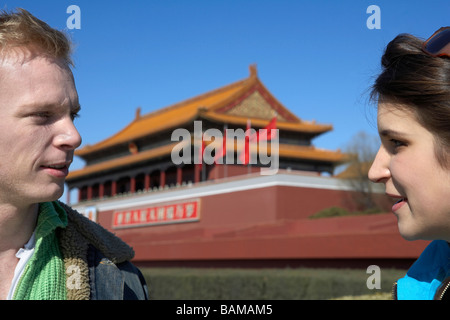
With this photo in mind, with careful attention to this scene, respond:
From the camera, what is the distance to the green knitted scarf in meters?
1.20

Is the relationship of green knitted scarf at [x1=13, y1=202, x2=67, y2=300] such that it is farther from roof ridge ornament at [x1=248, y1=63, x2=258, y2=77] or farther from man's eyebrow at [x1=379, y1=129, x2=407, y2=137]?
roof ridge ornament at [x1=248, y1=63, x2=258, y2=77]

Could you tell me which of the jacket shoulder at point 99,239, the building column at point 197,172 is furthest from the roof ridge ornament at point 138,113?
the jacket shoulder at point 99,239

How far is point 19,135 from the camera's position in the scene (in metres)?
1.12

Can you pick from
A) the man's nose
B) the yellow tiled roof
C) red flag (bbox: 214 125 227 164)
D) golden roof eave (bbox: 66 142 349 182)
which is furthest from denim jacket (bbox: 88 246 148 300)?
the yellow tiled roof

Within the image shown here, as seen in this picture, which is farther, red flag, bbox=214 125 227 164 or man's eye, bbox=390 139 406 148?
red flag, bbox=214 125 227 164

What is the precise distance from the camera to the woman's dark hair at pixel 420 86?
113cm

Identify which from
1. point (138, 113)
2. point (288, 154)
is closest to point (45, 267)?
point (288, 154)

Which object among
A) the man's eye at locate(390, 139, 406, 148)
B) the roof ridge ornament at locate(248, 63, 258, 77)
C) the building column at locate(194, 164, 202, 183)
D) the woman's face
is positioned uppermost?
the roof ridge ornament at locate(248, 63, 258, 77)

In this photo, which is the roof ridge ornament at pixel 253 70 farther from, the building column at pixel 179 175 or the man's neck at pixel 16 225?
the man's neck at pixel 16 225

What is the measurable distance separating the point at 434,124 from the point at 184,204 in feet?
53.7

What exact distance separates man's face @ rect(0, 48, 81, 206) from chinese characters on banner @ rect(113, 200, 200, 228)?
1561cm

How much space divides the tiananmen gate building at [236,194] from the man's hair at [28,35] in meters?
7.64

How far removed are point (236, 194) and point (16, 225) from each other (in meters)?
14.6

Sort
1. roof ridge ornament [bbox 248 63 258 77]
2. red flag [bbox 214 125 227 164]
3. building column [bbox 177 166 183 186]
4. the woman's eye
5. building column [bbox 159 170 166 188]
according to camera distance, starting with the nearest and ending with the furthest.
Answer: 1. the woman's eye
2. red flag [bbox 214 125 227 164]
3. building column [bbox 177 166 183 186]
4. roof ridge ornament [bbox 248 63 258 77]
5. building column [bbox 159 170 166 188]
